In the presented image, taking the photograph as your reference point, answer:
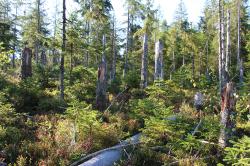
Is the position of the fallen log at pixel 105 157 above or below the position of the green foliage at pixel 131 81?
below

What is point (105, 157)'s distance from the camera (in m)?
10.6

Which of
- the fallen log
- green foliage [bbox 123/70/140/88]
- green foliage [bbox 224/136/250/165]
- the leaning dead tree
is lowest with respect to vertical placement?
the fallen log

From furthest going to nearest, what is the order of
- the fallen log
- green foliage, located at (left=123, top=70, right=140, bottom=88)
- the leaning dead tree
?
green foliage, located at (left=123, top=70, right=140, bottom=88)
the leaning dead tree
the fallen log

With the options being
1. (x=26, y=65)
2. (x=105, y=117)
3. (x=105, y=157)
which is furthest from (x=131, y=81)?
(x=105, y=157)

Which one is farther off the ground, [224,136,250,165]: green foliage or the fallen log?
[224,136,250,165]: green foliage

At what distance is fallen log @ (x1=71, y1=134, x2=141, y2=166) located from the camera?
33.0 feet

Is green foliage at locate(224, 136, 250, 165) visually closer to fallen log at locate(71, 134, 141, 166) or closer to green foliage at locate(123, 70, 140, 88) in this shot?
fallen log at locate(71, 134, 141, 166)

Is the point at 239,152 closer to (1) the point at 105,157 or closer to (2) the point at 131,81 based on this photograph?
(1) the point at 105,157

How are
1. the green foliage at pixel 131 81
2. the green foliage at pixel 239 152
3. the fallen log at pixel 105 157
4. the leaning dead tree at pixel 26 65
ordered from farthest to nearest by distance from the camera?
1. the green foliage at pixel 131 81
2. the leaning dead tree at pixel 26 65
3. the fallen log at pixel 105 157
4. the green foliage at pixel 239 152

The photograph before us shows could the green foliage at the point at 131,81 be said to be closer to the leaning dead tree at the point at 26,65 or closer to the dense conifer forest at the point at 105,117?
the dense conifer forest at the point at 105,117

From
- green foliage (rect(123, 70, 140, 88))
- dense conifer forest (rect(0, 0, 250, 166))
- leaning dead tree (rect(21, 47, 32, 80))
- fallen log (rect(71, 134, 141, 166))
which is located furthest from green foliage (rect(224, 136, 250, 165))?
leaning dead tree (rect(21, 47, 32, 80))

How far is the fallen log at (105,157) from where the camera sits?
10.1m

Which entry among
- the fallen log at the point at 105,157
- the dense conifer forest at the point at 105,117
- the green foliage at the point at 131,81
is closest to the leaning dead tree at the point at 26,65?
the dense conifer forest at the point at 105,117

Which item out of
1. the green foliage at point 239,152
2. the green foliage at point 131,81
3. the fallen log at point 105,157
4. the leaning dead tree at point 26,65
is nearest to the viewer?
the green foliage at point 239,152
